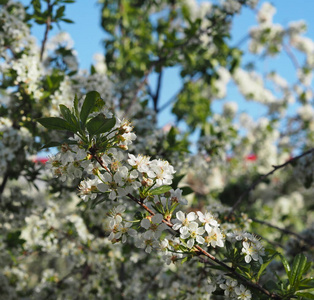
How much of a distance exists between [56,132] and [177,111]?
1.86 m

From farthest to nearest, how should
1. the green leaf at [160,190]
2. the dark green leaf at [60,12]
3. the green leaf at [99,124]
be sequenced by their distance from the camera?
the dark green leaf at [60,12], the green leaf at [160,190], the green leaf at [99,124]

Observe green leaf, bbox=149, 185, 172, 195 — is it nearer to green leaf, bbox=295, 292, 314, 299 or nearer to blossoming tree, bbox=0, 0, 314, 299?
blossoming tree, bbox=0, 0, 314, 299

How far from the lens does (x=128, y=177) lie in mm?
1177

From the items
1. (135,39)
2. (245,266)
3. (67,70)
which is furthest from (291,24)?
(245,266)

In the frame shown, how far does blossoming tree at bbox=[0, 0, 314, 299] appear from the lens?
1.22 m

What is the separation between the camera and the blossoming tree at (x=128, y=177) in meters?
1.22

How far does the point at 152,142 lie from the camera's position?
2473mm

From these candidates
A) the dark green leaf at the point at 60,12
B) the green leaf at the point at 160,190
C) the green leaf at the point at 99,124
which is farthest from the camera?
the dark green leaf at the point at 60,12

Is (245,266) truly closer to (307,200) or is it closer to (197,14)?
(197,14)

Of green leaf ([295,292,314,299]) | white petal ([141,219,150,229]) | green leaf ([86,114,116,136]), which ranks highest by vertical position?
green leaf ([86,114,116,136])

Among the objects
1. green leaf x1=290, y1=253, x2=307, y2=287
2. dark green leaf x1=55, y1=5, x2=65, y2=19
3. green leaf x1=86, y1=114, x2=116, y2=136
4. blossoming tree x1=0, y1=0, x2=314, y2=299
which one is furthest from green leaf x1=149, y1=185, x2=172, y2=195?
dark green leaf x1=55, y1=5, x2=65, y2=19

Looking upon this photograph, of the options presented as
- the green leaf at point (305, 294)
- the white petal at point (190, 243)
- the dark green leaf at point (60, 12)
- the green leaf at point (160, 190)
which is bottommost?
the green leaf at point (305, 294)

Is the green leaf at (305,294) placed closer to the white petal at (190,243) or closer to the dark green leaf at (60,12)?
the white petal at (190,243)

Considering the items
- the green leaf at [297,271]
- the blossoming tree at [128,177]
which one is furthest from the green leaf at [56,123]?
the green leaf at [297,271]
